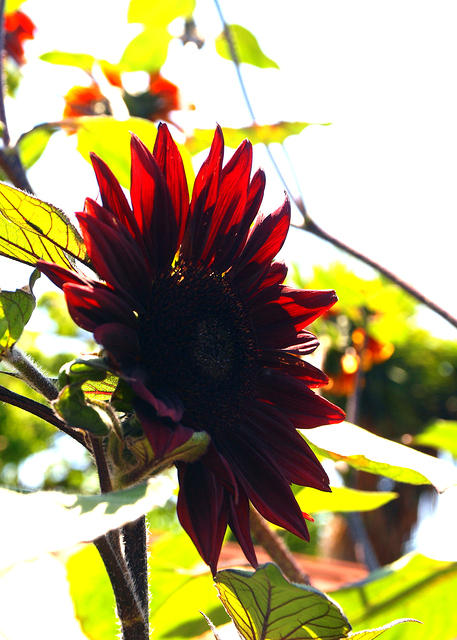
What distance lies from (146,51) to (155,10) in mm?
42

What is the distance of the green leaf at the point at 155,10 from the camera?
58 cm

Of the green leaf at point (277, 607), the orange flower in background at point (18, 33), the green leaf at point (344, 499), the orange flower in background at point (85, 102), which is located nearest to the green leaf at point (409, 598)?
the green leaf at point (344, 499)

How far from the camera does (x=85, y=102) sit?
0.71 metres

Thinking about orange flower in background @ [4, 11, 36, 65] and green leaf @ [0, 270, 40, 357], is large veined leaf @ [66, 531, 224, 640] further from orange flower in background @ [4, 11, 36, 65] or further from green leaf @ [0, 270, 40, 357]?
orange flower in background @ [4, 11, 36, 65]

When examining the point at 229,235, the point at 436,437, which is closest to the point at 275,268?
the point at 229,235

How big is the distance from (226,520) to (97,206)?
0.37 feet

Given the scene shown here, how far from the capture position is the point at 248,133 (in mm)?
563

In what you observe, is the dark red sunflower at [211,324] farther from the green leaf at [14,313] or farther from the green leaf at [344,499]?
the green leaf at [344,499]

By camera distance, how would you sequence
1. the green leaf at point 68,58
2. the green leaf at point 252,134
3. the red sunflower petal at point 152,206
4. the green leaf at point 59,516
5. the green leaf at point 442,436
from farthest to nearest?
the green leaf at point 442,436 → the green leaf at point 68,58 → the green leaf at point 252,134 → the red sunflower petal at point 152,206 → the green leaf at point 59,516

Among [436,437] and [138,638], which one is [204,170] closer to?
[138,638]

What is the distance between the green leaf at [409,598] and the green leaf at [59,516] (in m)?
0.36

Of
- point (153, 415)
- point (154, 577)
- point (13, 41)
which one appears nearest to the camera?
point (153, 415)

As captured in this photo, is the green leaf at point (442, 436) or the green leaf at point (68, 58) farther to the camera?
the green leaf at point (442, 436)

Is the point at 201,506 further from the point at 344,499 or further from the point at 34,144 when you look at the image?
the point at 34,144
